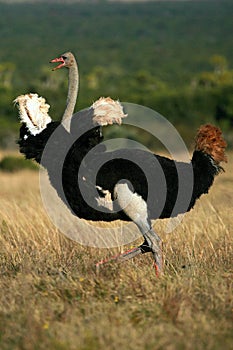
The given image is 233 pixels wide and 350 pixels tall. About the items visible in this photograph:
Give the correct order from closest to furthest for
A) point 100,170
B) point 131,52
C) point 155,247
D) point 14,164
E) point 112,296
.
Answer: point 112,296 → point 100,170 → point 155,247 → point 14,164 → point 131,52

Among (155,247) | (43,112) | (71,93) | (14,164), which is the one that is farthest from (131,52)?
(155,247)

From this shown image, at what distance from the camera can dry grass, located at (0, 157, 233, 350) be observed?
150 inches

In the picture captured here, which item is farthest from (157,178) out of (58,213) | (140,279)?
(58,213)

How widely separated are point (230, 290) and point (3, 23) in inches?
4907

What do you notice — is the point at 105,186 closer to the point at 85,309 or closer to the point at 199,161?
the point at 199,161

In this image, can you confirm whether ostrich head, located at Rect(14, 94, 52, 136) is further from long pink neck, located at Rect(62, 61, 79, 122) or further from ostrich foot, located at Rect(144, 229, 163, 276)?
ostrich foot, located at Rect(144, 229, 163, 276)

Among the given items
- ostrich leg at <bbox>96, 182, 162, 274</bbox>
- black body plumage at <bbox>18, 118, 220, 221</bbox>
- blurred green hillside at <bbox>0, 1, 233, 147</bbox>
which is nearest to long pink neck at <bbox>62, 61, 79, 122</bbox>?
black body plumage at <bbox>18, 118, 220, 221</bbox>

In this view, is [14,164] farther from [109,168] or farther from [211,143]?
[109,168]

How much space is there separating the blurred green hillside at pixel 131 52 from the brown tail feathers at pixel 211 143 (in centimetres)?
2851

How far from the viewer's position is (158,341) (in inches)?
148

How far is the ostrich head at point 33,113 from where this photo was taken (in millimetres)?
5656

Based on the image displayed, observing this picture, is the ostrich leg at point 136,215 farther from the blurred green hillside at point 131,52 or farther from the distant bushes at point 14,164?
the blurred green hillside at point 131,52

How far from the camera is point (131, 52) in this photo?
363 feet

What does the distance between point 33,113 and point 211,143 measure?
50.3 inches
